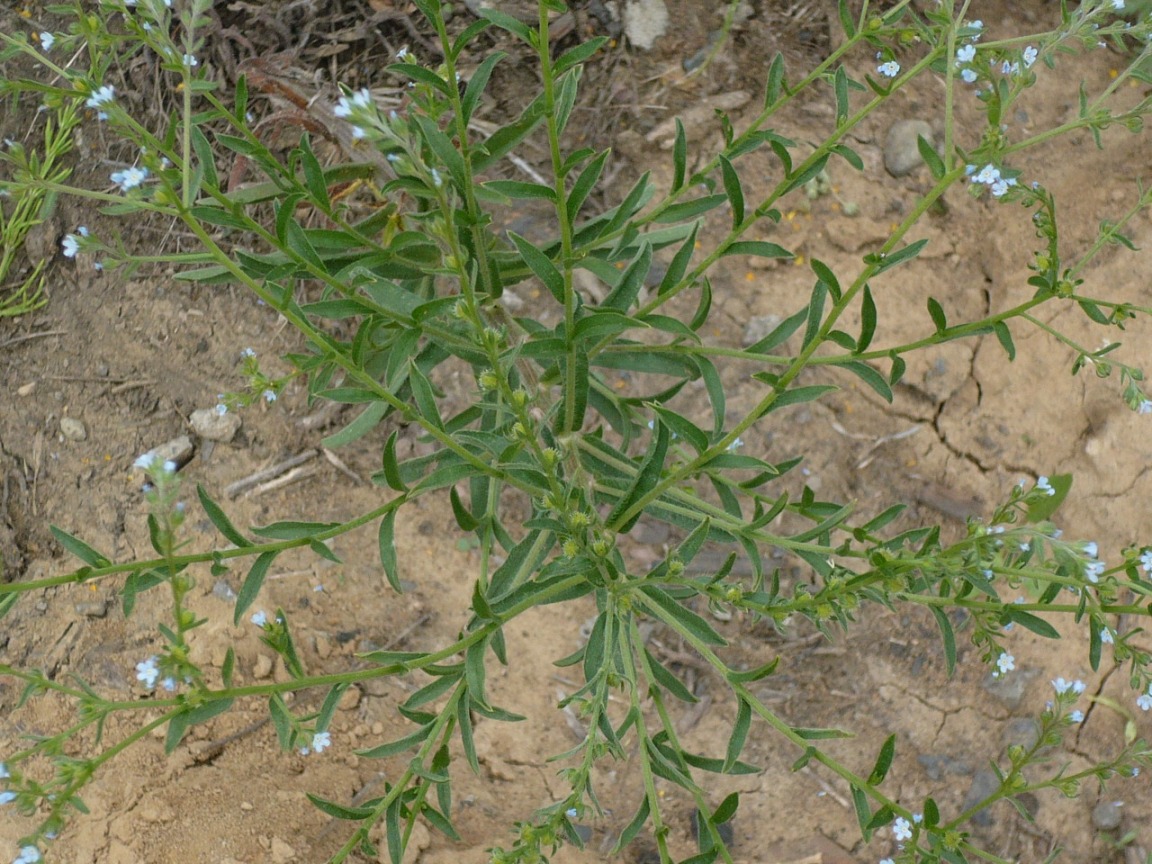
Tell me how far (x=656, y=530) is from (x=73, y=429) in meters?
2.21

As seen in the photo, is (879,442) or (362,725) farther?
(879,442)

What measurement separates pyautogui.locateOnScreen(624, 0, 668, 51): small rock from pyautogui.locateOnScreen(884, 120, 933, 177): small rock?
3.45ft

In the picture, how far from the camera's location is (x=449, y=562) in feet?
11.5

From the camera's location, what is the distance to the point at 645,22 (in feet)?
13.0

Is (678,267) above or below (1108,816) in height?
above

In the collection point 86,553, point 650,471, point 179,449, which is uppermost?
point 650,471

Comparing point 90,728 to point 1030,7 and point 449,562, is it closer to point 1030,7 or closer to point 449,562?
point 449,562

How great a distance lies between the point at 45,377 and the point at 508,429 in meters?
2.21

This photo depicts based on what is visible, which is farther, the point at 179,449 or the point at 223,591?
the point at 179,449

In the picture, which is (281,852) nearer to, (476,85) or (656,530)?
(656,530)

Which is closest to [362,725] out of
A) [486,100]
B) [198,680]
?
[198,680]

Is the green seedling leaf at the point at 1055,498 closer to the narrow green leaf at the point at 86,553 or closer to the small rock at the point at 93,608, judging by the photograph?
the narrow green leaf at the point at 86,553

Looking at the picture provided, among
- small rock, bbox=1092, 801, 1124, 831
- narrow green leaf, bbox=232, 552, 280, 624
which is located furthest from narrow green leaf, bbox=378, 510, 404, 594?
small rock, bbox=1092, 801, 1124, 831

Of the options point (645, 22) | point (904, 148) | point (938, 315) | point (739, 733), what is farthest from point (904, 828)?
point (645, 22)
